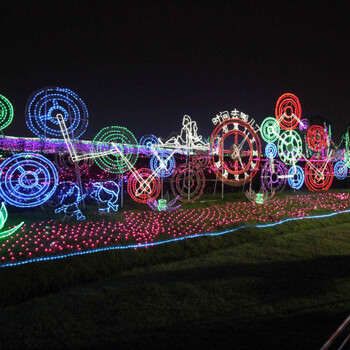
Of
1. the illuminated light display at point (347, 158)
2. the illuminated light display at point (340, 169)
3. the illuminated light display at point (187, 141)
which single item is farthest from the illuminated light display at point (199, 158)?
the illuminated light display at point (347, 158)

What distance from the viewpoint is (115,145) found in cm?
1031

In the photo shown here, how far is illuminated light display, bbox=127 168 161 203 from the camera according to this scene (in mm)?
11266

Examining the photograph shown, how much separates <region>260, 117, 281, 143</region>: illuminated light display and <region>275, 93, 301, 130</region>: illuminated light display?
0.21 m

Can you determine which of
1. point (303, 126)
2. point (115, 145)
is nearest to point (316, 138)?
point (303, 126)

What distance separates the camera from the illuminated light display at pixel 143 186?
11.3 metres

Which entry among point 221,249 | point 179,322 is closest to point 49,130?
point 221,249

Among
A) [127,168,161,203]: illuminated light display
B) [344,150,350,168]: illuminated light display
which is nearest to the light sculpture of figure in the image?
[127,168,161,203]: illuminated light display

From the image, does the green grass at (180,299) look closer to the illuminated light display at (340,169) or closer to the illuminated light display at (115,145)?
the illuminated light display at (115,145)

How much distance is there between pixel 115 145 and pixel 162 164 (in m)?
2.10

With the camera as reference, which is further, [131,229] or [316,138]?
[316,138]

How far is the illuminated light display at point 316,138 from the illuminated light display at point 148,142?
7.72 meters

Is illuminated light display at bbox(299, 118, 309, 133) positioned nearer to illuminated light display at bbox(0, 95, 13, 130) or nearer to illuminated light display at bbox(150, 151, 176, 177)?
illuminated light display at bbox(150, 151, 176, 177)

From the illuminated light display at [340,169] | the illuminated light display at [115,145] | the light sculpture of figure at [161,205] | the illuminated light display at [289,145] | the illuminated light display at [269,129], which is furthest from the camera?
the illuminated light display at [340,169]

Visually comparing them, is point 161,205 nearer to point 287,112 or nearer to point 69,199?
point 69,199
